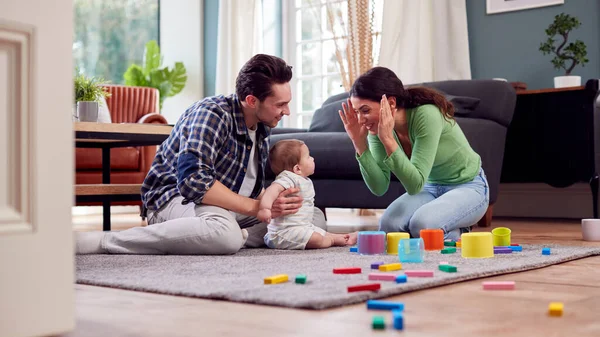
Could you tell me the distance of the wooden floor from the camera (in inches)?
45.9

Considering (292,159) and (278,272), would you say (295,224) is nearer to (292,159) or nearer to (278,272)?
(292,159)

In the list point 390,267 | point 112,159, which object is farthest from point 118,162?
point 390,267

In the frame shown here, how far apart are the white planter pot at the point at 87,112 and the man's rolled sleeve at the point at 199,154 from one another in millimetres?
1013

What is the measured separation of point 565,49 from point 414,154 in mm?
2163

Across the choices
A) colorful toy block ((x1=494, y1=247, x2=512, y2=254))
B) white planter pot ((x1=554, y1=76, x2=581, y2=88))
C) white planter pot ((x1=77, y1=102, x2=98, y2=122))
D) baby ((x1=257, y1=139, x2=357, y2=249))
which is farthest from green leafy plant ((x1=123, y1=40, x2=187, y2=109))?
colorful toy block ((x1=494, y1=247, x2=512, y2=254))

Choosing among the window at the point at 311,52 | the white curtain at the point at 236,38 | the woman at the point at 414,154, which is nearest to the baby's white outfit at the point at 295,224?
the woman at the point at 414,154

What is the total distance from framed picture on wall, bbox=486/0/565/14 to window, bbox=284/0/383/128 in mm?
1267

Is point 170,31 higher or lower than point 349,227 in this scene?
higher

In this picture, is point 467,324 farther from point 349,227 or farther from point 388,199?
point 349,227

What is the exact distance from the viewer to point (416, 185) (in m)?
2.66

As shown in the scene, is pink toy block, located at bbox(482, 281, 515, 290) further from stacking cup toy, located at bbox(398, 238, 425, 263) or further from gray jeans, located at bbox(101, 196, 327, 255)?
gray jeans, located at bbox(101, 196, 327, 255)

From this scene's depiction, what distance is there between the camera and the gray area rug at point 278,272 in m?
1.48

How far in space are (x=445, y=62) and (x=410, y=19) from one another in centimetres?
43

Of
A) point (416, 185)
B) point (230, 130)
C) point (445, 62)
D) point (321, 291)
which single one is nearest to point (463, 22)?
point (445, 62)
